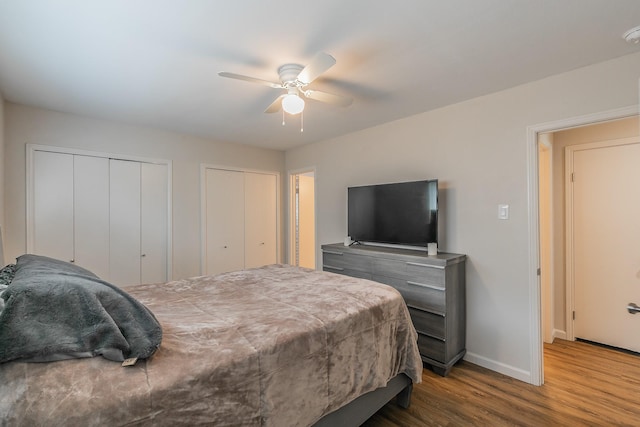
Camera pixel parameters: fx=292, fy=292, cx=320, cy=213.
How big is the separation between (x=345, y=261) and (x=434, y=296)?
1.04m

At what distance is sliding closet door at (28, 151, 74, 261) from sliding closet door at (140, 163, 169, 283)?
0.68 metres

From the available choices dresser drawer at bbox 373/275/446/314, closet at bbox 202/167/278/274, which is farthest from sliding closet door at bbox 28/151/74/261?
dresser drawer at bbox 373/275/446/314

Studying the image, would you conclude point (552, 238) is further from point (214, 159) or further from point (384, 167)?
point (214, 159)

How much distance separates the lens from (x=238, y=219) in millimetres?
4449

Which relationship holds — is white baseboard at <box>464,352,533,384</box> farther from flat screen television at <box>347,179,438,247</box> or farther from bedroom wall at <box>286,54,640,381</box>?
flat screen television at <box>347,179,438,247</box>

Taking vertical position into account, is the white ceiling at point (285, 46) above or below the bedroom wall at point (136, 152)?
above

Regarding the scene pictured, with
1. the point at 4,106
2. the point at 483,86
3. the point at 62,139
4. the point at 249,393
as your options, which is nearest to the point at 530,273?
the point at 483,86

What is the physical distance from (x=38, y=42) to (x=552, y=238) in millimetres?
4665

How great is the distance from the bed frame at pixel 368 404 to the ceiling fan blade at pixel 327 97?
2.00 meters

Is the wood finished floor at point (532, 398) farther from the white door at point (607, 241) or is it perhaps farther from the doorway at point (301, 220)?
the doorway at point (301, 220)

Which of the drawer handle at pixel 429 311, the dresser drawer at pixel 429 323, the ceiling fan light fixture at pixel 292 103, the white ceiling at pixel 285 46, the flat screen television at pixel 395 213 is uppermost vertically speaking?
the white ceiling at pixel 285 46

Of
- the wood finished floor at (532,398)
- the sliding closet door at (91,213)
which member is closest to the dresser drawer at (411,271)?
the wood finished floor at (532,398)

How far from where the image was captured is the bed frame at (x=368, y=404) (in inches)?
61.7

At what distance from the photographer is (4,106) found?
2752 millimetres
